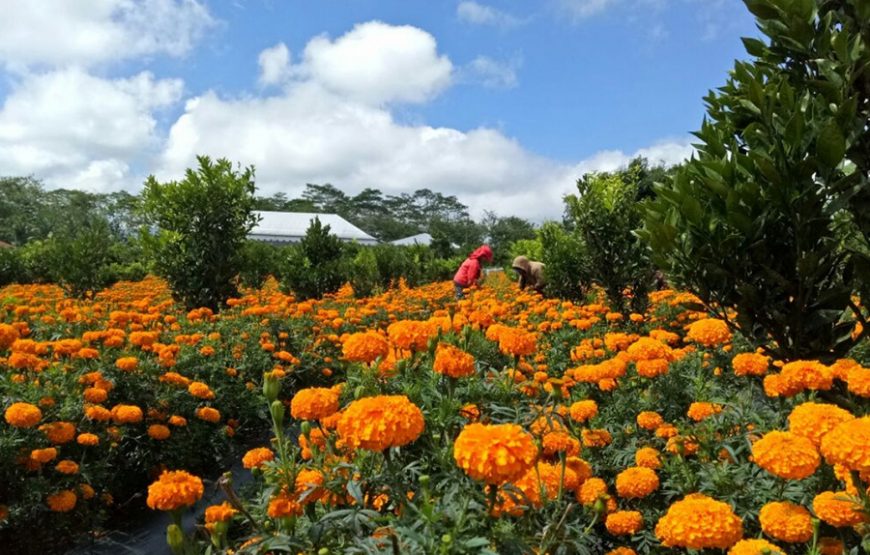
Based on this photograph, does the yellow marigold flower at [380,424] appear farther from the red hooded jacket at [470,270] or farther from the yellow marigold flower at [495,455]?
the red hooded jacket at [470,270]

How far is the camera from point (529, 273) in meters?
9.57

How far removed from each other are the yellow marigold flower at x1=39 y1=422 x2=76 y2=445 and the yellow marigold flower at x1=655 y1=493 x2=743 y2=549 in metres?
2.56

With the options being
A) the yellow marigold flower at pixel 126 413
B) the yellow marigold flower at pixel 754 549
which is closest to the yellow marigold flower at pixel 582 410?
the yellow marigold flower at pixel 754 549

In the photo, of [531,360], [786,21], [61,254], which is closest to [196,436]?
[531,360]

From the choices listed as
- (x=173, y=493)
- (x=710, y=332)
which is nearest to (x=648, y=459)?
(x=710, y=332)

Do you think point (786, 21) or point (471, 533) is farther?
point (786, 21)

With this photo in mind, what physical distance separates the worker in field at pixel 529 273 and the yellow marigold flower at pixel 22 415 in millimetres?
7552

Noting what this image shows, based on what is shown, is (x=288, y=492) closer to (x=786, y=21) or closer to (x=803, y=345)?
(x=803, y=345)

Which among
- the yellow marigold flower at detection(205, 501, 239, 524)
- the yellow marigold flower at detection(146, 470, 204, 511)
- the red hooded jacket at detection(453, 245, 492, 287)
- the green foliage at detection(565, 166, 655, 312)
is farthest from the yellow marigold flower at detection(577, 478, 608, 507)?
the red hooded jacket at detection(453, 245, 492, 287)

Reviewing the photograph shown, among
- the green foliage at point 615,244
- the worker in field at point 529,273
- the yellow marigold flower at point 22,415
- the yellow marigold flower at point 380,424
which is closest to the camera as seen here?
the yellow marigold flower at point 380,424

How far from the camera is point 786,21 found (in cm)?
260

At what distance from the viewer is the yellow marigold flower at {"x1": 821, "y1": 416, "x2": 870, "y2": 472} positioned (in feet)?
4.06

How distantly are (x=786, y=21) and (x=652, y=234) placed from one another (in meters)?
1.15

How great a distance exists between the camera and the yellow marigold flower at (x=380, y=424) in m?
1.22
